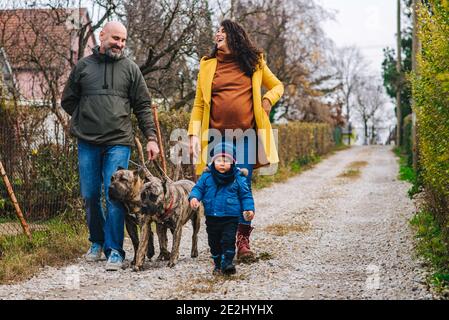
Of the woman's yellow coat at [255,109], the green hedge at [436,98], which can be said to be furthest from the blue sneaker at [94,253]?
the green hedge at [436,98]

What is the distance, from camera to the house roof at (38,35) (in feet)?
45.1

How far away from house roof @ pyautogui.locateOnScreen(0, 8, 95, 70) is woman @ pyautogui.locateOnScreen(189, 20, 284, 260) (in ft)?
24.0


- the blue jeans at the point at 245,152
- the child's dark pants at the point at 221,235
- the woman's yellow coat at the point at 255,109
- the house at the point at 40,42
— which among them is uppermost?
the house at the point at 40,42

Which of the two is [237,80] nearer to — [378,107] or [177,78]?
[177,78]

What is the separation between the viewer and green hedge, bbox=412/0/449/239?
5.82m

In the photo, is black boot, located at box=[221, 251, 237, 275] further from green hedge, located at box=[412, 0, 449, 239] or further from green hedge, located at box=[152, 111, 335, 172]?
green hedge, located at box=[152, 111, 335, 172]

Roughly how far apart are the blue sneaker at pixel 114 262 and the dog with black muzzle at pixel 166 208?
21cm

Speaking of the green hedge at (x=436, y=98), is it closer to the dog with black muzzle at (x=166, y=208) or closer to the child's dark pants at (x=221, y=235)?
the child's dark pants at (x=221, y=235)

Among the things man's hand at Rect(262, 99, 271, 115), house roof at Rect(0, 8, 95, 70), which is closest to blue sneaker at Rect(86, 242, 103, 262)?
man's hand at Rect(262, 99, 271, 115)

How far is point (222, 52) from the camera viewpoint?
7047 millimetres

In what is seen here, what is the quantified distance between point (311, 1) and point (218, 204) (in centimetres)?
2015

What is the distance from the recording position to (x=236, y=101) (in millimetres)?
6957
